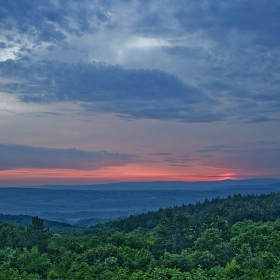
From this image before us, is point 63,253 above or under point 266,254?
under

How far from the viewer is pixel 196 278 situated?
22156mm

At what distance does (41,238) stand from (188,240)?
18.8m

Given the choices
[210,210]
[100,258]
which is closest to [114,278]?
[100,258]

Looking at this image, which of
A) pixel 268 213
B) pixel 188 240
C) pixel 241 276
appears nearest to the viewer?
pixel 241 276

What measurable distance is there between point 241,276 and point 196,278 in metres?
3.58

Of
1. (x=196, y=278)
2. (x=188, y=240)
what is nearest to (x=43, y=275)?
(x=196, y=278)

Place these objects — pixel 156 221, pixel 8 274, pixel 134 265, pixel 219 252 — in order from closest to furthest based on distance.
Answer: pixel 8 274 < pixel 134 265 < pixel 219 252 < pixel 156 221

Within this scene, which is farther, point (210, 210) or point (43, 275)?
point (210, 210)

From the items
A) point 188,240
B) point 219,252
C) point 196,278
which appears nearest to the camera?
point 196,278

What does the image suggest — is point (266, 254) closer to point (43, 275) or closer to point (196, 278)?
point (196, 278)

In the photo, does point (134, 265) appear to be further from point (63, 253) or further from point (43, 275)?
point (63, 253)

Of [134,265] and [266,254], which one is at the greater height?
[266,254]

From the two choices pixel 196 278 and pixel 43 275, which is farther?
pixel 43 275

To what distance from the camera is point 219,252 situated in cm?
3822
